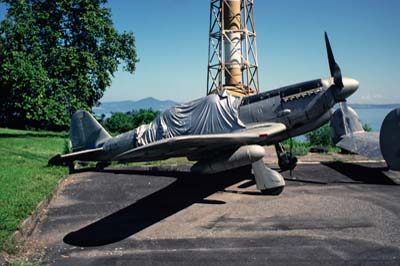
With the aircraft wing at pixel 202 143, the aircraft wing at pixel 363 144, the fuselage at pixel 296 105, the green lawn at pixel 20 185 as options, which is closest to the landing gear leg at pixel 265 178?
the aircraft wing at pixel 202 143

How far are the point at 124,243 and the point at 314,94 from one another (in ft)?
23.5

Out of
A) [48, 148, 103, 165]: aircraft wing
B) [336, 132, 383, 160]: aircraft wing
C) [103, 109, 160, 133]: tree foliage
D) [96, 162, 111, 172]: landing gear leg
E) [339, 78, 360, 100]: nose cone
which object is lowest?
[96, 162, 111, 172]: landing gear leg

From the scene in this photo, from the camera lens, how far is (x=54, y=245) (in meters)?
6.75

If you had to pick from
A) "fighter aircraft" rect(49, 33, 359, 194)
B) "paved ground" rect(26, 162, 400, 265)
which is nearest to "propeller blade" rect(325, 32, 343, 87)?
"fighter aircraft" rect(49, 33, 359, 194)

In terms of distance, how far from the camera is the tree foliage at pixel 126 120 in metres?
32.4

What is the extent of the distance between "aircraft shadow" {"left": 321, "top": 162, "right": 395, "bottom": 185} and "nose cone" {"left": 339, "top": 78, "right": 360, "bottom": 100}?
293cm

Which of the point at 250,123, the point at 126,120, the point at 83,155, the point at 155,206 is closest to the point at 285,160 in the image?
the point at 250,123

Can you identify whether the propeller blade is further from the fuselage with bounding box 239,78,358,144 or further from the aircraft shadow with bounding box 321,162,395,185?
the aircraft shadow with bounding box 321,162,395,185

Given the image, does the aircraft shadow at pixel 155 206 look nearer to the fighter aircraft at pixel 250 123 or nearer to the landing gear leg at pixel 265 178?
the fighter aircraft at pixel 250 123

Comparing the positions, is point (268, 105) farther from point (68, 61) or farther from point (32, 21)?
point (32, 21)

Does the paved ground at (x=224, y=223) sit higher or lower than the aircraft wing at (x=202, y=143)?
lower

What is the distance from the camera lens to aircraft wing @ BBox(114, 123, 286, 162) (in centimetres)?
729

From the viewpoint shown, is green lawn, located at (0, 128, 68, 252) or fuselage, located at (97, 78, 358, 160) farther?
fuselage, located at (97, 78, 358, 160)

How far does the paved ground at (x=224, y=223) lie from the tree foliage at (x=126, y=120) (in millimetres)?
20331
